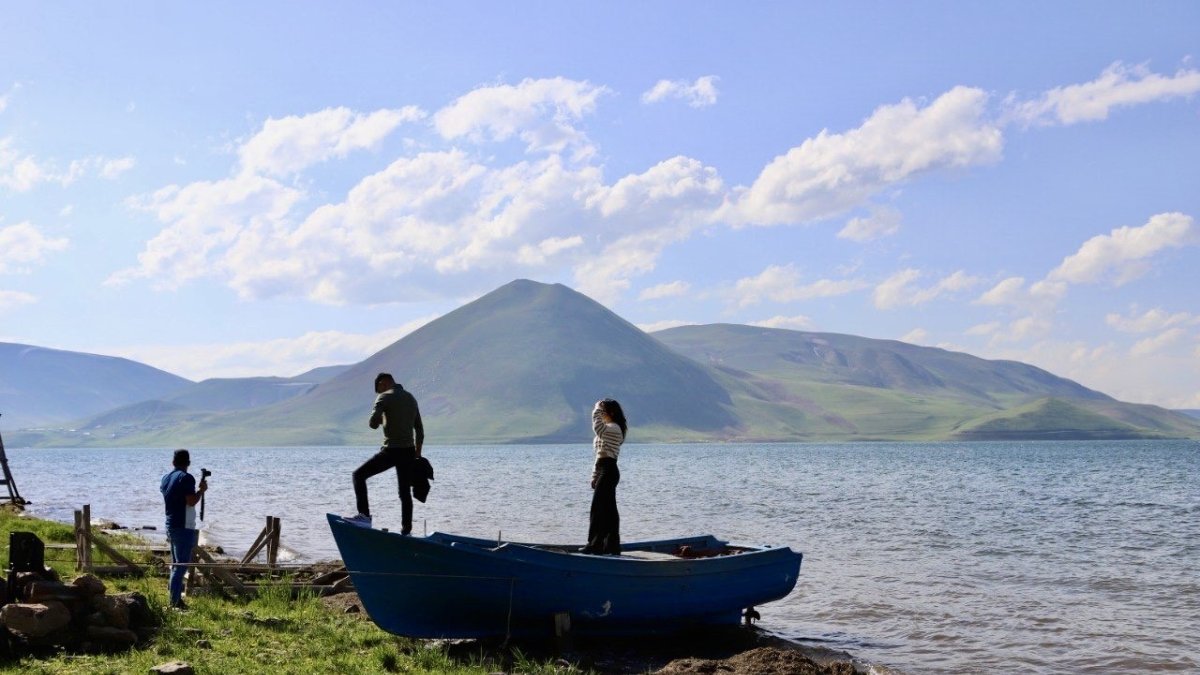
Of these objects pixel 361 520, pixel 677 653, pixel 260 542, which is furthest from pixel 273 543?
pixel 677 653

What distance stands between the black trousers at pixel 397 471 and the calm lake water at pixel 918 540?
27.2ft

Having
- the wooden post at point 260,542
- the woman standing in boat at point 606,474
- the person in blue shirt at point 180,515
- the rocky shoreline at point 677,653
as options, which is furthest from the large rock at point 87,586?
→ the woman standing in boat at point 606,474

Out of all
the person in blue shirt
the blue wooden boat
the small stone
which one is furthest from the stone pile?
the blue wooden boat

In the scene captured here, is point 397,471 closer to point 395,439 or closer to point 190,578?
point 395,439

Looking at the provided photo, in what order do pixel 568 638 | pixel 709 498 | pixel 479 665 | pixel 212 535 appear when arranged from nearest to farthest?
pixel 479 665 < pixel 568 638 < pixel 212 535 < pixel 709 498

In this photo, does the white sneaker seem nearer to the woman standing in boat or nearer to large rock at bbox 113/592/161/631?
large rock at bbox 113/592/161/631

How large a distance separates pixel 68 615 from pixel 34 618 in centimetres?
41

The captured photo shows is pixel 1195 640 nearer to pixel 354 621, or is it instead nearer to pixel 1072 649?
pixel 1072 649

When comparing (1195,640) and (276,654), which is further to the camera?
(1195,640)

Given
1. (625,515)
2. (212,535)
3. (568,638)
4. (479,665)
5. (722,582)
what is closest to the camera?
(479,665)

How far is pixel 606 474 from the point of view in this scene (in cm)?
1709

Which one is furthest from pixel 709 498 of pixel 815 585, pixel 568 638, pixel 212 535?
pixel 568 638

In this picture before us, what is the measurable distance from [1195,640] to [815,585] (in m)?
8.84

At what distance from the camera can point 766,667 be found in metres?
15.4
